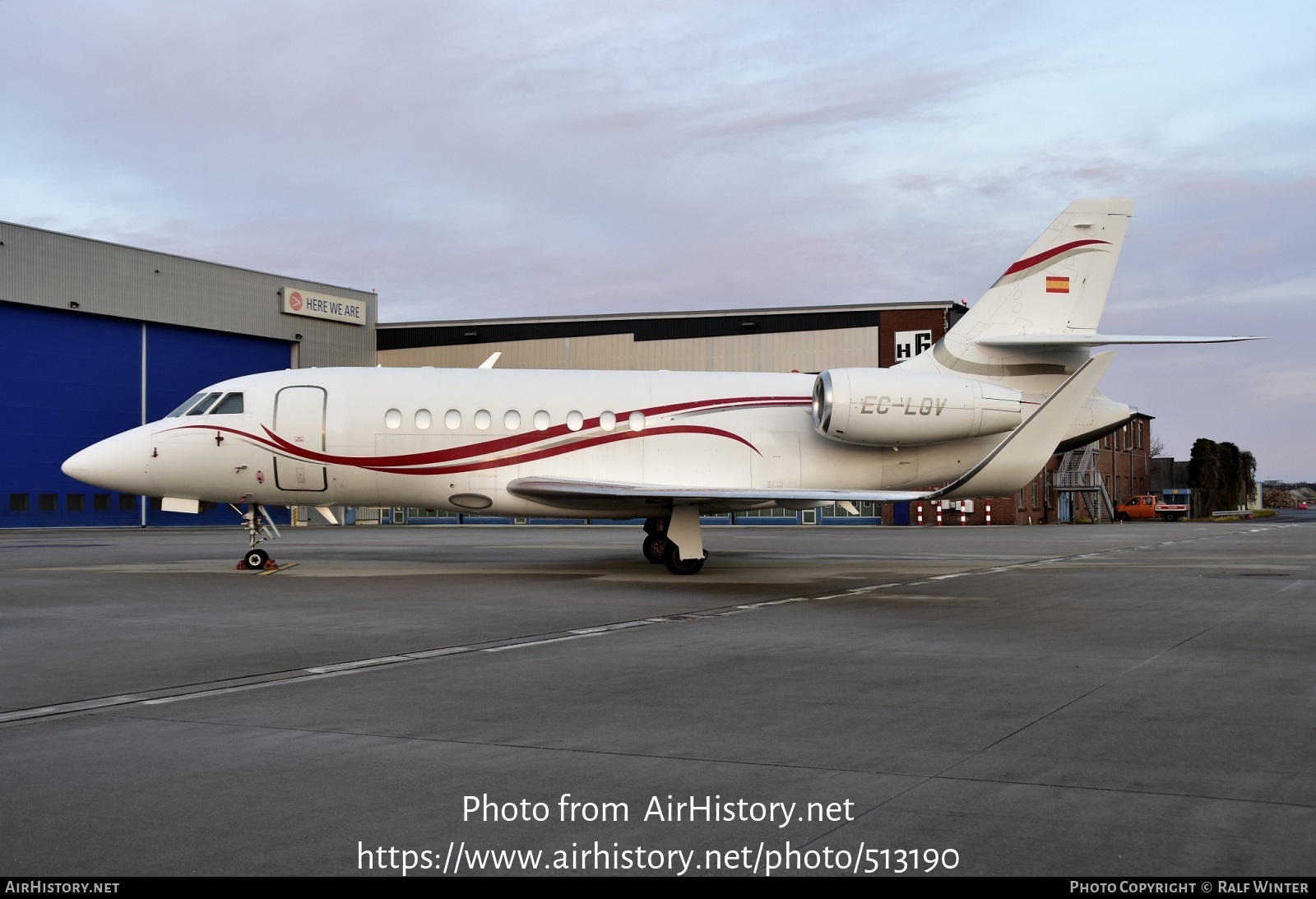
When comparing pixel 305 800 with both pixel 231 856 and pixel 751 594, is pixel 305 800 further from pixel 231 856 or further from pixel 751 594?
pixel 751 594

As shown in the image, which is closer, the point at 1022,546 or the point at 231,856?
the point at 231,856

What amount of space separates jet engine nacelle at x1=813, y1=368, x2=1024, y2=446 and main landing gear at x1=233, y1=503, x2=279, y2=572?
10430mm

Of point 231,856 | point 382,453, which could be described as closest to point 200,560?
point 382,453

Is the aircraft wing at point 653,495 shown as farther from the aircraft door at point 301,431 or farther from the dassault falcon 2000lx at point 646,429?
the aircraft door at point 301,431

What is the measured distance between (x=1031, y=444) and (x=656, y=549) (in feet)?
24.9

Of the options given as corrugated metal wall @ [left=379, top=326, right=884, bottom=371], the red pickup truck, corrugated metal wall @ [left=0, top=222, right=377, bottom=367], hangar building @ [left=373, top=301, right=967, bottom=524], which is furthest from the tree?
corrugated metal wall @ [left=0, top=222, right=377, bottom=367]

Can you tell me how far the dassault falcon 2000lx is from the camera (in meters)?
19.4

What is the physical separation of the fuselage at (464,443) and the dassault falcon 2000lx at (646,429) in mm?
31

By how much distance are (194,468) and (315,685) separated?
12.5m

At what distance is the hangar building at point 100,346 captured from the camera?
4681 cm

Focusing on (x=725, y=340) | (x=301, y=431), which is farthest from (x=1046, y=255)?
(x=725, y=340)
